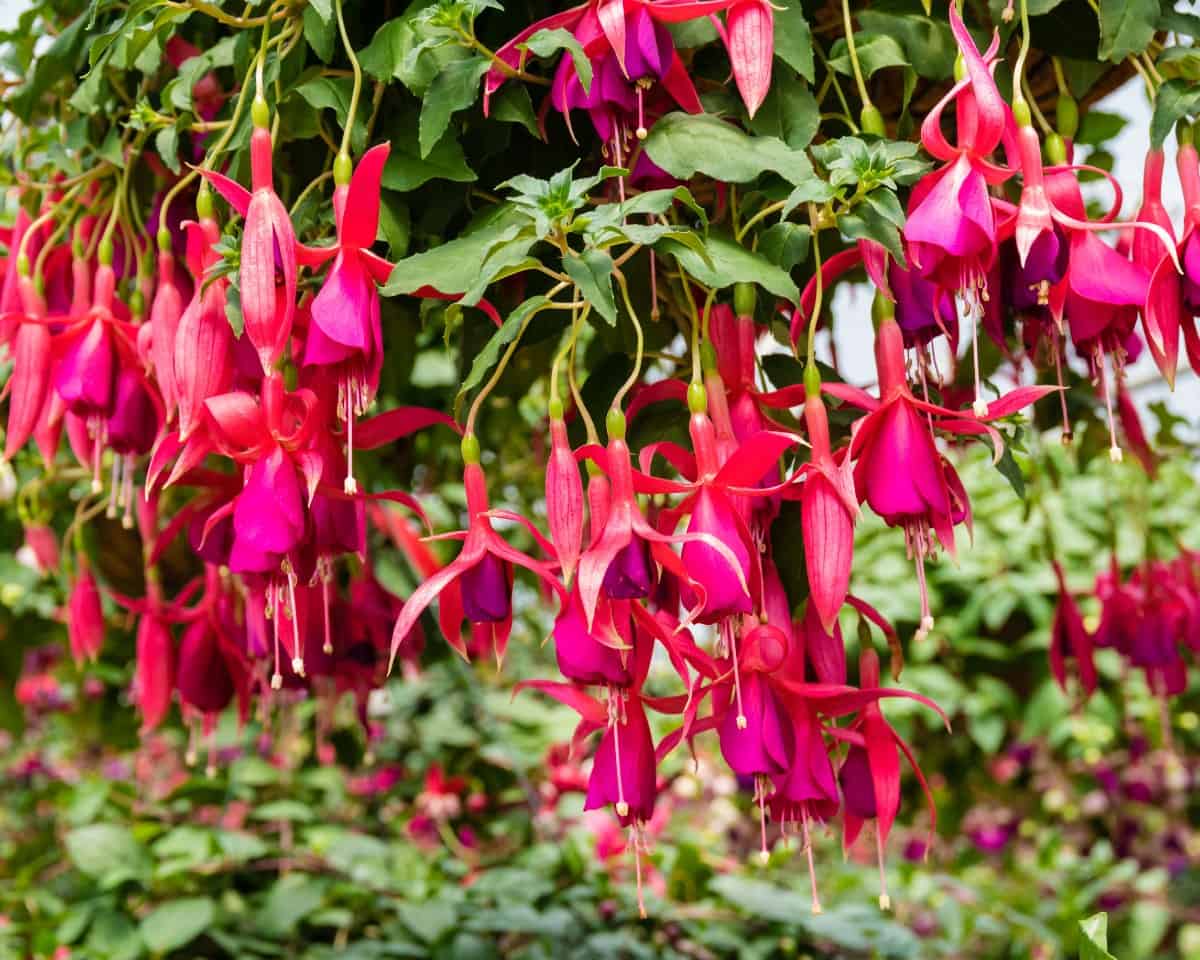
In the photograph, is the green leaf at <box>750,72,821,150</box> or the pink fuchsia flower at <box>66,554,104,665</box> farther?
the pink fuchsia flower at <box>66,554,104,665</box>

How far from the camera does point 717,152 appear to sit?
0.56 metres

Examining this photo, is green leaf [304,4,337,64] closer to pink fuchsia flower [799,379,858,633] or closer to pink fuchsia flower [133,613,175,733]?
pink fuchsia flower [799,379,858,633]

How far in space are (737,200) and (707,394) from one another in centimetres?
12

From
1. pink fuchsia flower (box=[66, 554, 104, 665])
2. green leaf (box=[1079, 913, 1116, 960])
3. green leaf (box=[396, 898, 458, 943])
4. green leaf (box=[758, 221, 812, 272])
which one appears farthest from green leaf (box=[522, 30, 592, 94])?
green leaf (box=[396, 898, 458, 943])

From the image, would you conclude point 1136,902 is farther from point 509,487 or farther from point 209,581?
point 209,581

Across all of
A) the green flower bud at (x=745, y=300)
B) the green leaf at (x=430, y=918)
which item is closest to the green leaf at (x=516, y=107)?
the green flower bud at (x=745, y=300)

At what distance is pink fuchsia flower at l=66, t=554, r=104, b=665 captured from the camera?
37.9 inches

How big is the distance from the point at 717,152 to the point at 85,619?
639 mm

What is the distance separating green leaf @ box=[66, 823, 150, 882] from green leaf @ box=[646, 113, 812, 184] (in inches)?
37.5

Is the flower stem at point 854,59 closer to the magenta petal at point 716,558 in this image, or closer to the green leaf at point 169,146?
the magenta petal at point 716,558

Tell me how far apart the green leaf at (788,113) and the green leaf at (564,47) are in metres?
0.10

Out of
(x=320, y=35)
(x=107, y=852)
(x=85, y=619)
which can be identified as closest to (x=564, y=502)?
(x=320, y=35)

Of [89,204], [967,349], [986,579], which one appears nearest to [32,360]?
[89,204]

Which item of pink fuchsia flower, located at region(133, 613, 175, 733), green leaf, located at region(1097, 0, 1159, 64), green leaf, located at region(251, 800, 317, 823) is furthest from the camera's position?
green leaf, located at region(251, 800, 317, 823)
